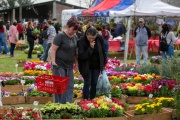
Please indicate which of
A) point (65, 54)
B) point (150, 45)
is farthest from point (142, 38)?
point (65, 54)

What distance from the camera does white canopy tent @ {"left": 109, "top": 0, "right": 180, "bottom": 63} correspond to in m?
17.1

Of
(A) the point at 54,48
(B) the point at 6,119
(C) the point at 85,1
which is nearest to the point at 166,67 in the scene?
(A) the point at 54,48

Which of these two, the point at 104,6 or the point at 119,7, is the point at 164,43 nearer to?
the point at 119,7

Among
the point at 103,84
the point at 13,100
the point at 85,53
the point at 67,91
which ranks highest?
the point at 85,53

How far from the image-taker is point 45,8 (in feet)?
176

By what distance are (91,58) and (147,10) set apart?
374 inches

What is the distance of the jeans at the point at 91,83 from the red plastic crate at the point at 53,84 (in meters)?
1.17

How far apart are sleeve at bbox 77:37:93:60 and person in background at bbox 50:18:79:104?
15 centimetres

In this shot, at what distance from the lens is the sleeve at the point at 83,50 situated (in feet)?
27.2

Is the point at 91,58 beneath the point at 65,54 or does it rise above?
beneath

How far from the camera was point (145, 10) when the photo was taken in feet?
57.8

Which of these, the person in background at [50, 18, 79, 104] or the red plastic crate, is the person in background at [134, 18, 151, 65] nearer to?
the person in background at [50, 18, 79, 104]

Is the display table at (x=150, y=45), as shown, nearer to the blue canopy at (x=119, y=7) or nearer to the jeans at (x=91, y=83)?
the blue canopy at (x=119, y=7)

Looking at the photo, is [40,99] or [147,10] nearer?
[40,99]
